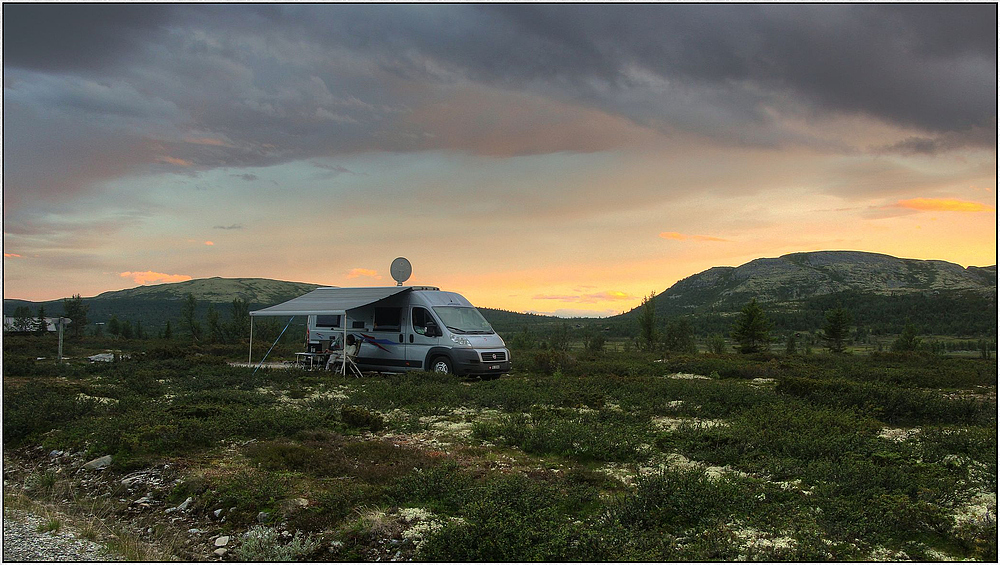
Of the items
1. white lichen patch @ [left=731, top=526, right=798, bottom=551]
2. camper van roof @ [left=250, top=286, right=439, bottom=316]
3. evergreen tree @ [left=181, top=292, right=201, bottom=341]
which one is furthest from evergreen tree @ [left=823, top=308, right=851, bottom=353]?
evergreen tree @ [left=181, top=292, right=201, bottom=341]

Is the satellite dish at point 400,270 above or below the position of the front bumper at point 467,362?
above

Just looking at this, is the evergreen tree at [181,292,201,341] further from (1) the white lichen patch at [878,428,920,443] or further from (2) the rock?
(1) the white lichen patch at [878,428,920,443]

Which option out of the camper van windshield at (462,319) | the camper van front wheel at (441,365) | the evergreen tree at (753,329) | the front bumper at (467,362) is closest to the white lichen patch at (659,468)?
the front bumper at (467,362)

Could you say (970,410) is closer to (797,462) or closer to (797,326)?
(797,462)

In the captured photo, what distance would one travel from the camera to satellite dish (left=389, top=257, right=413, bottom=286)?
22.2 m

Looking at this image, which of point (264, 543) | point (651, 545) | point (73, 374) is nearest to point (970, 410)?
point (651, 545)

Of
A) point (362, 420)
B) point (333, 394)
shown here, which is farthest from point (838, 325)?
point (362, 420)

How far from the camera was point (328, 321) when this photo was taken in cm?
2117

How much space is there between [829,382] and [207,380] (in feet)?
54.5

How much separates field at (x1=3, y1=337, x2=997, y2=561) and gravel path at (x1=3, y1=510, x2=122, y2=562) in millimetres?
217

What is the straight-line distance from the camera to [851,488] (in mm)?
6250

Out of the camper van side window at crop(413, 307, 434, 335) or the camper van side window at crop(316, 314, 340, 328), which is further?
the camper van side window at crop(316, 314, 340, 328)

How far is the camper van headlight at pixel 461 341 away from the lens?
17406mm

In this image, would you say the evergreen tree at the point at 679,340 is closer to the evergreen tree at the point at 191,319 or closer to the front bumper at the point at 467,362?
the front bumper at the point at 467,362
